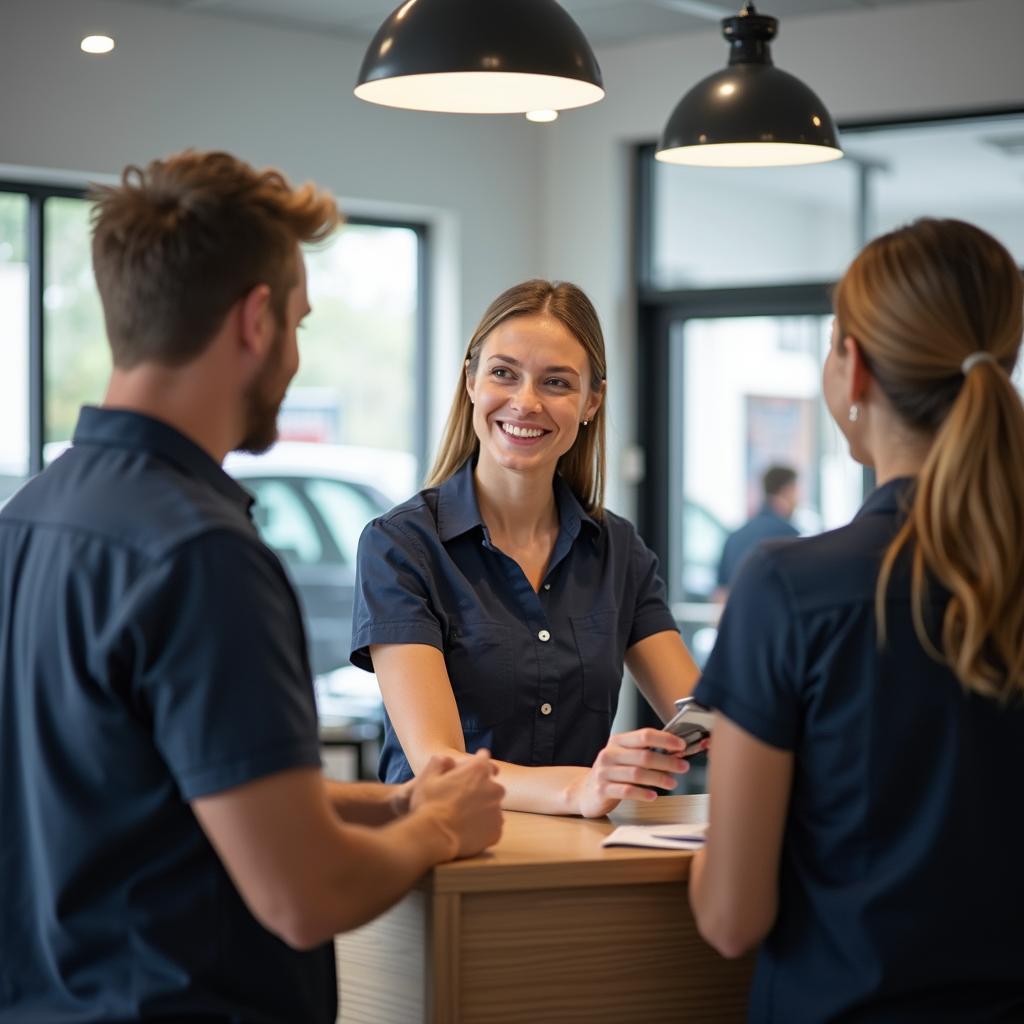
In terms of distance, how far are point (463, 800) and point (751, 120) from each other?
1.62 metres

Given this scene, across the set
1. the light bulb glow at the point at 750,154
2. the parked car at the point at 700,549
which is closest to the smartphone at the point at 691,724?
the light bulb glow at the point at 750,154

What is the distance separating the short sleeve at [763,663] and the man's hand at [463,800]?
0.39 m

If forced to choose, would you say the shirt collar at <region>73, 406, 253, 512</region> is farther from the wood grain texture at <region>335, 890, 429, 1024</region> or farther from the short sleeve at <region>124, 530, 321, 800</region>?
the wood grain texture at <region>335, 890, 429, 1024</region>

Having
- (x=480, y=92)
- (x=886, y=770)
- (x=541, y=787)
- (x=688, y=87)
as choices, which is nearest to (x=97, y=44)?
(x=688, y=87)

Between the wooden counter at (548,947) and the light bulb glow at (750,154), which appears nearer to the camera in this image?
the wooden counter at (548,947)

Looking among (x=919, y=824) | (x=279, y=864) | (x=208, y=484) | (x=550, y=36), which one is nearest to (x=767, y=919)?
(x=919, y=824)

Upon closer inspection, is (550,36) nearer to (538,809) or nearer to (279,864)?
(538,809)

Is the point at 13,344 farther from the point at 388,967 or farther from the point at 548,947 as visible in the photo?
the point at 548,947

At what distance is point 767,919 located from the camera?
1.66 meters

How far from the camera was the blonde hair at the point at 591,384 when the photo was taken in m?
2.69

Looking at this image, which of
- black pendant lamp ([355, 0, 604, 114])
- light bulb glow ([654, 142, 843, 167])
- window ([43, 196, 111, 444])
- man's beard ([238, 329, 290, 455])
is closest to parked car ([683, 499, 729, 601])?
window ([43, 196, 111, 444])

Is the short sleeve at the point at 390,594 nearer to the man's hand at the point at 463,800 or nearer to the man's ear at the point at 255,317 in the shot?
the man's hand at the point at 463,800

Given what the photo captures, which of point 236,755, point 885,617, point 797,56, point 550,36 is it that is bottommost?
point 236,755

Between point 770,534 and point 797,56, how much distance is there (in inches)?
71.1
